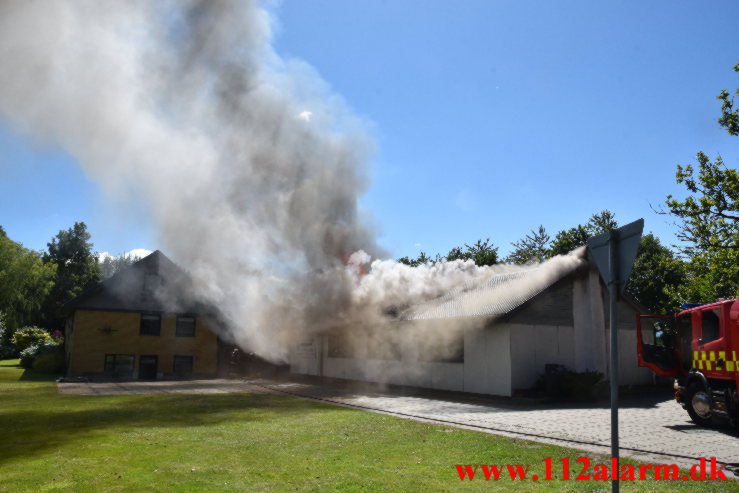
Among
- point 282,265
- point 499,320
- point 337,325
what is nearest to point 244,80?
point 282,265

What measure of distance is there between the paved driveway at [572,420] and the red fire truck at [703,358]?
585 millimetres

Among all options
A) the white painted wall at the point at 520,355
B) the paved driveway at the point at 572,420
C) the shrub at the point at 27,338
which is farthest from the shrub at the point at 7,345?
the white painted wall at the point at 520,355

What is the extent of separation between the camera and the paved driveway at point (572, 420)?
9461 millimetres

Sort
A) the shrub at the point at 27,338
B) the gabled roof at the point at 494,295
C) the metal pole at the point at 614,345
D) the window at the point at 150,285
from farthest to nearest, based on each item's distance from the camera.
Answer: the shrub at the point at 27,338 < the window at the point at 150,285 < the gabled roof at the point at 494,295 < the metal pole at the point at 614,345

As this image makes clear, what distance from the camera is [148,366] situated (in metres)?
32.0

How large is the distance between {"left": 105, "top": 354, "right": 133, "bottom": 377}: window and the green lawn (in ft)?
55.6

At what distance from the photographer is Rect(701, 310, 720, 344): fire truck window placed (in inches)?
483

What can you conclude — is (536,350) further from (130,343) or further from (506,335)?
(130,343)

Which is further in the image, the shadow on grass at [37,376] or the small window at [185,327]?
the small window at [185,327]

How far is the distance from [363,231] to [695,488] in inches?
766

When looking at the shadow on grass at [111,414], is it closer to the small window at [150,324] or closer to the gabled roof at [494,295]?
the gabled roof at [494,295]

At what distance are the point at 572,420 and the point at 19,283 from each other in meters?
54.2

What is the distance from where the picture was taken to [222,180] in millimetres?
23281

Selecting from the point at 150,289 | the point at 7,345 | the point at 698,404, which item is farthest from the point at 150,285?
the point at 698,404
